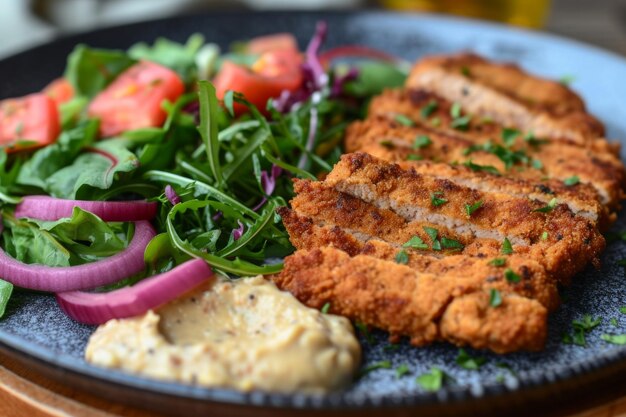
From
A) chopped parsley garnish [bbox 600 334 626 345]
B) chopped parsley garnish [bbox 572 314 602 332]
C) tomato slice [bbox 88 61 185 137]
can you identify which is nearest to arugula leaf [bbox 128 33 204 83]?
tomato slice [bbox 88 61 185 137]

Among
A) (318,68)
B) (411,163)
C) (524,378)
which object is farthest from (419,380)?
(318,68)

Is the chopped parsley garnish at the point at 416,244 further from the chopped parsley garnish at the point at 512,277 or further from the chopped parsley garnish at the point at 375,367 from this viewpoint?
the chopped parsley garnish at the point at 375,367

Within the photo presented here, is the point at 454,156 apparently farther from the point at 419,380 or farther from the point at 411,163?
the point at 419,380

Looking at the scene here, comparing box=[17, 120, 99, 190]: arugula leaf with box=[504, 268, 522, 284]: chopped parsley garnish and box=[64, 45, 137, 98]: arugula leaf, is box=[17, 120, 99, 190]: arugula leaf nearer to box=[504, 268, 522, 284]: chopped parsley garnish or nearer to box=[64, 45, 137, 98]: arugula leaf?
box=[64, 45, 137, 98]: arugula leaf

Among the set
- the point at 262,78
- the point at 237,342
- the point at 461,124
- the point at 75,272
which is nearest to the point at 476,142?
the point at 461,124

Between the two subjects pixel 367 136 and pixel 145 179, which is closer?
pixel 145 179

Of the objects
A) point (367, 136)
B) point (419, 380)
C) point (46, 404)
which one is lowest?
point (46, 404)
